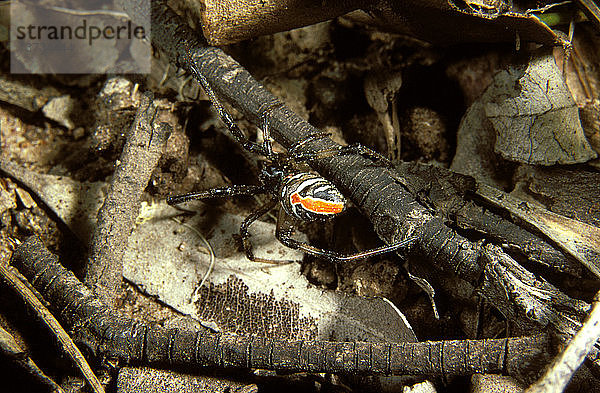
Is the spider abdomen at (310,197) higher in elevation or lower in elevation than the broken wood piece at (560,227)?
lower

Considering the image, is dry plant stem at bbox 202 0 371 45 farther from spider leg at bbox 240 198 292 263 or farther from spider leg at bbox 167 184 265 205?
spider leg at bbox 240 198 292 263

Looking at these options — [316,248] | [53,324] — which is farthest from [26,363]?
[316,248]

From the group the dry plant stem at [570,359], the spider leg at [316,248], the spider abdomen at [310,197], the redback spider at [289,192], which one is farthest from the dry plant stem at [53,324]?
the dry plant stem at [570,359]

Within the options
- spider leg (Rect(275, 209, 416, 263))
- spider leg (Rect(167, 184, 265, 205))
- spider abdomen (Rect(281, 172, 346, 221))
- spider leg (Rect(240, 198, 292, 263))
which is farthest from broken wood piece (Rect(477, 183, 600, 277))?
spider leg (Rect(167, 184, 265, 205))

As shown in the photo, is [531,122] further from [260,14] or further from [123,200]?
[123,200]

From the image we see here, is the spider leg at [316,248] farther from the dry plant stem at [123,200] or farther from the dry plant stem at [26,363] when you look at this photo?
the dry plant stem at [26,363]
